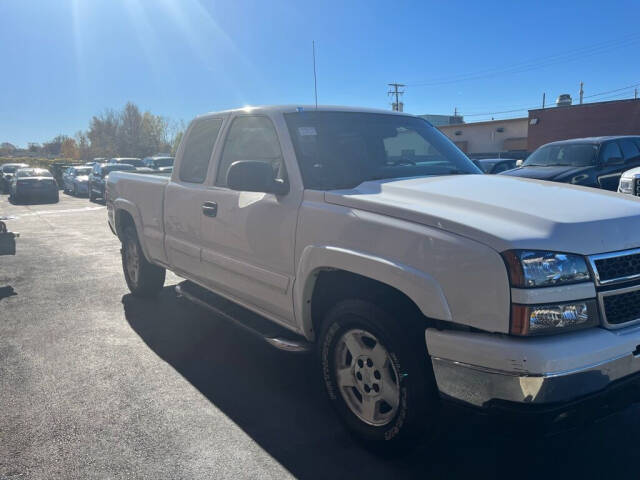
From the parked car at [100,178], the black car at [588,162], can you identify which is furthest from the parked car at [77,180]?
the black car at [588,162]

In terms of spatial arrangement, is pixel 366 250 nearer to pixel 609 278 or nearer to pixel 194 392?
pixel 609 278

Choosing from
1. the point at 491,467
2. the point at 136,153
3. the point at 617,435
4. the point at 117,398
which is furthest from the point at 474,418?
the point at 136,153

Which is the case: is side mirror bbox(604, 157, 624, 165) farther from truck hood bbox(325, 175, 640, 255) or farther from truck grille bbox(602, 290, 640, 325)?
truck grille bbox(602, 290, 640, 325)

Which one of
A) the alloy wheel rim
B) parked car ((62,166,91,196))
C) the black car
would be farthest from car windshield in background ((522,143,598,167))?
parked car ((62,166,91,196))

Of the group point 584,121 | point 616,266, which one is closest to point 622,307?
point 616,266

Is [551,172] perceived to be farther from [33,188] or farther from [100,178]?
[33,188]

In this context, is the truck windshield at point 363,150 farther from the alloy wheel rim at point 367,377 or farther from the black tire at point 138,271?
the black tire at point 138,271

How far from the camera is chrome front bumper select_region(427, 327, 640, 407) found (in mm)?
2145

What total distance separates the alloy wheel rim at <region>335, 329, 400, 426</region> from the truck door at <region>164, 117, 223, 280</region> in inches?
74.1

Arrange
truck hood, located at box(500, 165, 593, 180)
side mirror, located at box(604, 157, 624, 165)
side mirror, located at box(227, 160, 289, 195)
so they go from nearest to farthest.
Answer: side mirror, located at box(227, 160, 289, 195), truck hood, located at box(500, 165, 593, 180), side mirror, located at box(604, 157, 624, 165)

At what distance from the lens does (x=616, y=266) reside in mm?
2391

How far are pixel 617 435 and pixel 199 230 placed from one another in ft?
10.7

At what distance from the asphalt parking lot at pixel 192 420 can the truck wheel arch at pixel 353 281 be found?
2.14 ft

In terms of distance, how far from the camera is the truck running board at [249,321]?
3434 mm
